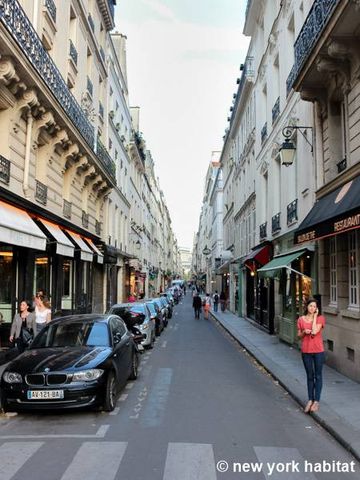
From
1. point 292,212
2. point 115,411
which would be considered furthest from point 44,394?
point 292,212

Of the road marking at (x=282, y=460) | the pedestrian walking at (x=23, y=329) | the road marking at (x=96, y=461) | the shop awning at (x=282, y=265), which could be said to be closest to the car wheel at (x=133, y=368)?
the pedestrian walking at (x=23, y=329)

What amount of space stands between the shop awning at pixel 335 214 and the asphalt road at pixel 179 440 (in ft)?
11.0

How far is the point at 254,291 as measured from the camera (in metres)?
26.7

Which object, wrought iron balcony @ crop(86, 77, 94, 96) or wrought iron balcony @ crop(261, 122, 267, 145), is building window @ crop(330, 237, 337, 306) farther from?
wrought iron balcony @ crop(86, 77, 94, 96)

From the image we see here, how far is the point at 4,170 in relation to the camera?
12.1m

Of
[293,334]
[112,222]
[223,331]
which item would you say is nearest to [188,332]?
[223,331]

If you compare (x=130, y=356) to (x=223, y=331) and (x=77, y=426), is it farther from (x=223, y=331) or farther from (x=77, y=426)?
(x=223, y=331)

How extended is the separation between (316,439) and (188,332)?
652 inches

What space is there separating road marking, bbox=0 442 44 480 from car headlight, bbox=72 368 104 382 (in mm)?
1308

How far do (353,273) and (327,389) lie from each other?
281cm

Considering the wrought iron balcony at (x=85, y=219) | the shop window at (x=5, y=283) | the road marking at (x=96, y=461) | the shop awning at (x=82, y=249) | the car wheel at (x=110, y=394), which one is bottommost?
the road marking at (x=96, y=461)

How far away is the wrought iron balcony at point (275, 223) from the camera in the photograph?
18953mm

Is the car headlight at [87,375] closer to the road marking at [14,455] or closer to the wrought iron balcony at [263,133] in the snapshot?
the road marking at [14,455]

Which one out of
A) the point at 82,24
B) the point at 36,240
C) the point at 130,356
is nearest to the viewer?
the point at 130,356
